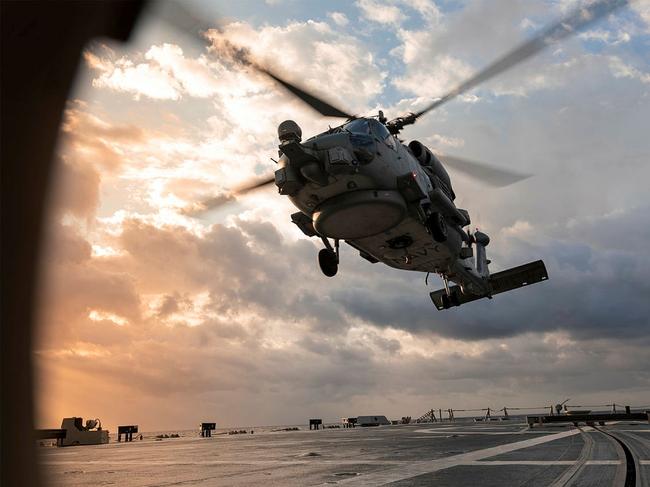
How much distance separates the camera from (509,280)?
103ft

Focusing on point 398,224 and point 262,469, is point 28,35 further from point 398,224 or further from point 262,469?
point 398,224

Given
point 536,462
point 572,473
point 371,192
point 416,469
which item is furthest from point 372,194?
point 572,473

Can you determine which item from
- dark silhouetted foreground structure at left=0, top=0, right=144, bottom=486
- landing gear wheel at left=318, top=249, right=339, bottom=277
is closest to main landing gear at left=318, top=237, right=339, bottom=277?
landing gear wheel at left=318, top=249, right=339, bottom=277

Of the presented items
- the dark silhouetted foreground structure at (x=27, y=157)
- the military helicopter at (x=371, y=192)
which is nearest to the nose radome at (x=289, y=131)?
the military helicopter at (x=371, y=192)

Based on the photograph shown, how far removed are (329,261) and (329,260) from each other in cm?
5

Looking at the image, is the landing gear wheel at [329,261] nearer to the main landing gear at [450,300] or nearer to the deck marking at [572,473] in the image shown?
the main landing gear at [450,300]

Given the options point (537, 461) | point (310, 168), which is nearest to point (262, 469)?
point (537, 461)

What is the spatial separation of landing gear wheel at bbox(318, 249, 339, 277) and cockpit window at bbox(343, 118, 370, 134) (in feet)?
21.8

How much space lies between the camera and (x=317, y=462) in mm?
15430

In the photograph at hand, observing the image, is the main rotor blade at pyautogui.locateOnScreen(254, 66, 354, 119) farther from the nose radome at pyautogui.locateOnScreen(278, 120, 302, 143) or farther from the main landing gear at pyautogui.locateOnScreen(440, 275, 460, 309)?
the main landing gear at pyautogui.locateOnScreen(440, 275, 460, 309)

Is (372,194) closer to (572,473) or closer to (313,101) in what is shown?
(313,101)

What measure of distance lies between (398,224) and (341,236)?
2655mm

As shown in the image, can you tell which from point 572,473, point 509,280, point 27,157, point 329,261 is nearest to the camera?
point 27,157

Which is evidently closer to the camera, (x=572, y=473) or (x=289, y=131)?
(x=572, y=473)
